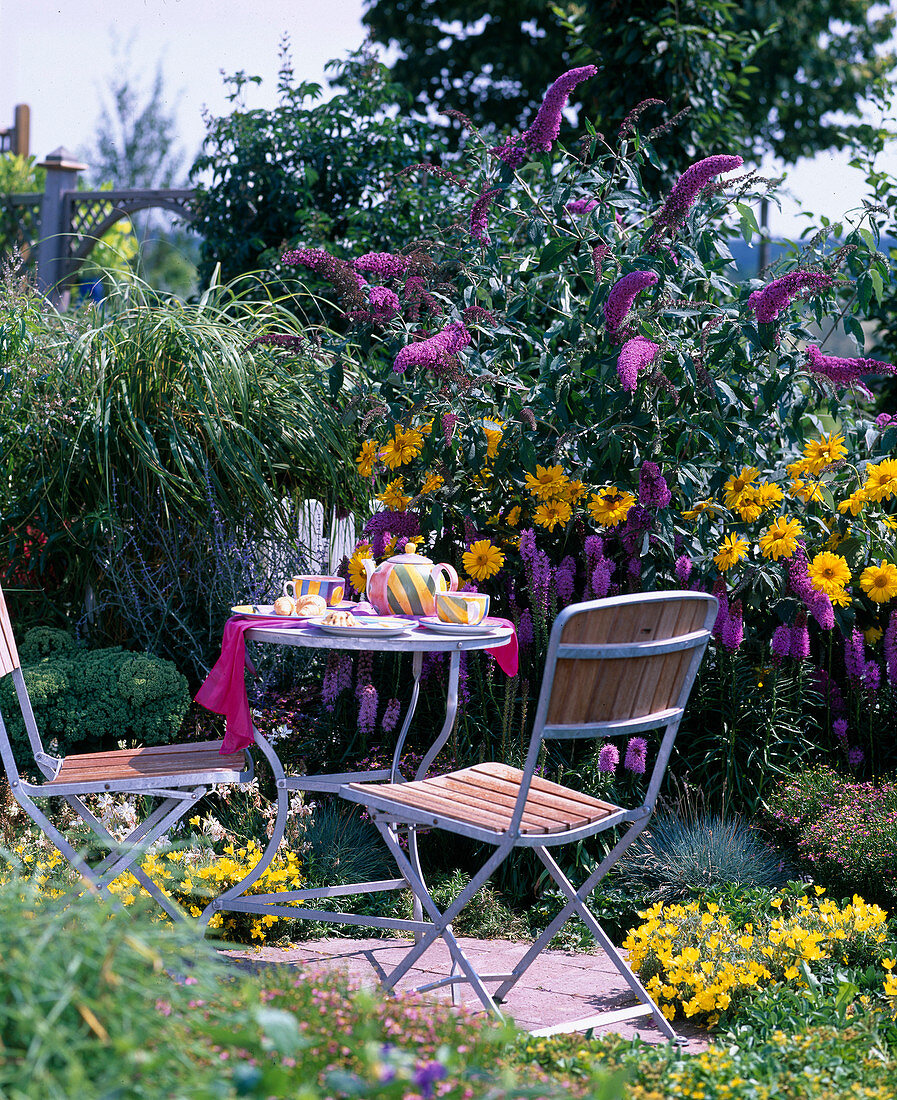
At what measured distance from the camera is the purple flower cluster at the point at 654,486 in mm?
3695

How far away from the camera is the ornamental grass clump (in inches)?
106

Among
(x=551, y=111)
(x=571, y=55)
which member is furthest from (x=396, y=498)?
(x=571, y=55)

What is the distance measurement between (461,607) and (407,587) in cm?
21

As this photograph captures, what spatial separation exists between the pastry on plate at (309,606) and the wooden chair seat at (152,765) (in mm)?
437

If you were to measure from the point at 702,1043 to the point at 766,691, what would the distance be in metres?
Result: 1.55

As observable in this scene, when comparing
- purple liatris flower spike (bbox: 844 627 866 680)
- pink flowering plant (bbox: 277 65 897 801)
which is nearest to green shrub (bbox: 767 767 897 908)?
pink flowering plant (bbox: 277 65 897 801)

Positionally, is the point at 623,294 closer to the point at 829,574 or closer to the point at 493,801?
the point at 829,574

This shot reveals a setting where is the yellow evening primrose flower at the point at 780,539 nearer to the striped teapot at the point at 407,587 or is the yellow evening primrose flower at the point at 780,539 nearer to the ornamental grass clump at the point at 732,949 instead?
the ornamental grass clump at the point at 732,949

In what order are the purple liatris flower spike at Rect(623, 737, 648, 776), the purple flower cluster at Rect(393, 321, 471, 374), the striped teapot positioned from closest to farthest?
the striped teapot < the purple flower cluster at Rect(393, 321, 471, 374) < the purple liatris flower spike at Rect(623, 737, 648, 776)

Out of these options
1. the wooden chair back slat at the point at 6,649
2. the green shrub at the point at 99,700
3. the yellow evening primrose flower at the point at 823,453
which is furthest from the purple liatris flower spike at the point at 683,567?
the wooden chair back slat at the point at 6,649

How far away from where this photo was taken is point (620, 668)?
8.09 ft

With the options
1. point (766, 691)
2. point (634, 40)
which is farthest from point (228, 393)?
point (634, 40)

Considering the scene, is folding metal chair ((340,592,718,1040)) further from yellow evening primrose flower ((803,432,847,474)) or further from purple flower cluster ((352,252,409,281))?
purple flower cluster ((352,252,409,281))

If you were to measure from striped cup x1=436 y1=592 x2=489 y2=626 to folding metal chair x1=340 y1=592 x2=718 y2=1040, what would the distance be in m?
0.43
